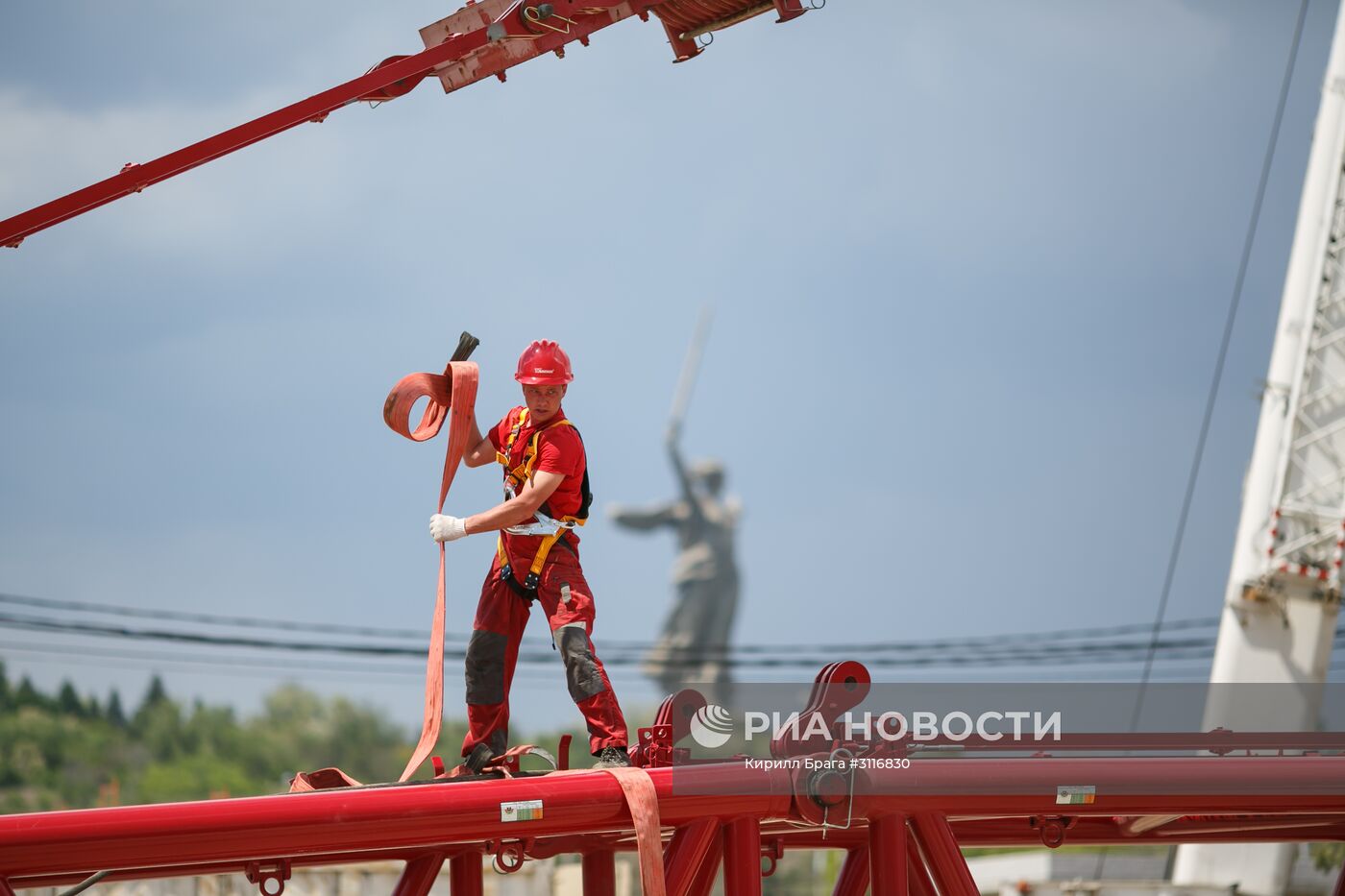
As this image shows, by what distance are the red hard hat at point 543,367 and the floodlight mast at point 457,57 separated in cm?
156

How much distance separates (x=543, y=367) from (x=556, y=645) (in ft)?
3.98

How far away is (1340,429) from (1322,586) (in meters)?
1.58

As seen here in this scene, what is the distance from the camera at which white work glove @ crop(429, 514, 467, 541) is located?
22.6ft

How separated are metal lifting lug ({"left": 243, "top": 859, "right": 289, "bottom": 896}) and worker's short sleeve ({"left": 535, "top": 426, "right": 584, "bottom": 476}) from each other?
6.36 ft

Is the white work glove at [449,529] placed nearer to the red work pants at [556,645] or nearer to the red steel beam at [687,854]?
the red work pants at [556,645]

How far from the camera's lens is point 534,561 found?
23.0 feet

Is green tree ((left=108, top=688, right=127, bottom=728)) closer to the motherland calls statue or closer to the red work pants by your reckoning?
the motherland calls statue

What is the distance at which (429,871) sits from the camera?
21.9ft

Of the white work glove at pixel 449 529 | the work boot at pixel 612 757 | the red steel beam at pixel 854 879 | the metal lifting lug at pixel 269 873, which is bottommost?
the metal lifting lug at pixel 269 873

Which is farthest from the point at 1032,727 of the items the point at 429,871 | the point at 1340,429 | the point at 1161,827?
the point at 1340,429

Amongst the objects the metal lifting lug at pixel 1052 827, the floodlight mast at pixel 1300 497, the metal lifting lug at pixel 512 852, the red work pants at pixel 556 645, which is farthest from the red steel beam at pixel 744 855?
the floodlight mast at pixel 1300 497

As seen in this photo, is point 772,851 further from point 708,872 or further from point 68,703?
point 68,703

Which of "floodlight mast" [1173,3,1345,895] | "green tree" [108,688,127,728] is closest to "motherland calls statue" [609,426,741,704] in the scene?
"green tree" [108,688,127,728]

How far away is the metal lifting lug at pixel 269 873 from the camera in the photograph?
6.03 meters
